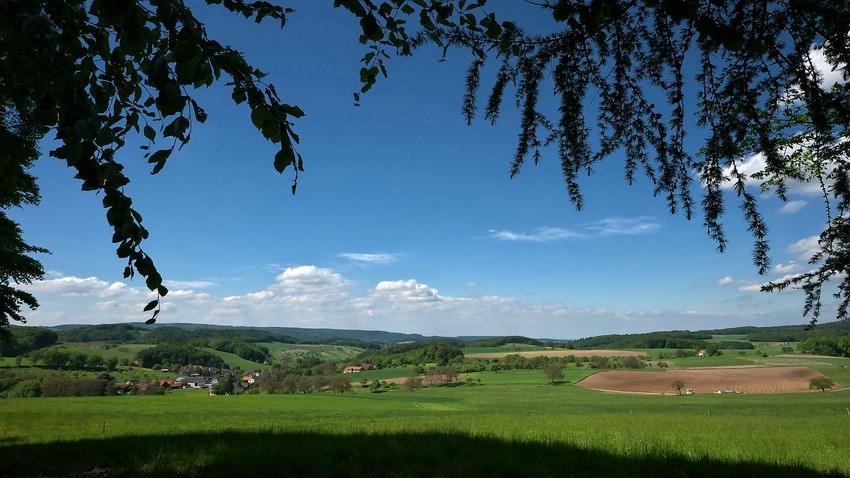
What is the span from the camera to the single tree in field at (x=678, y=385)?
75.6 metres

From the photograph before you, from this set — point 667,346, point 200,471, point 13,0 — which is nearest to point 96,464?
point 200,471

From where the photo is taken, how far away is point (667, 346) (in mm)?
163000

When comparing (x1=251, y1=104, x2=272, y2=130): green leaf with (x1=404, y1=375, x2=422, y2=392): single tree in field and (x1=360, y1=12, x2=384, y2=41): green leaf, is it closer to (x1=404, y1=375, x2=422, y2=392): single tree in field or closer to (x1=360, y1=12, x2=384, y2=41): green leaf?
(x1=360, y1=12, x2=384, y2=41): green leaf

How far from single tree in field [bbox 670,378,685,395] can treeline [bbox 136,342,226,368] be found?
13516 centimetres

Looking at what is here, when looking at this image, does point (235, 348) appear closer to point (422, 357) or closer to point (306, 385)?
point (422, 357)

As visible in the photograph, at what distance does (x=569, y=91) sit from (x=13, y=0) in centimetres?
431

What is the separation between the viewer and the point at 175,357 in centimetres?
13950

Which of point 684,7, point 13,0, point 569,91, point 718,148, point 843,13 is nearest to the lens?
point 13,0

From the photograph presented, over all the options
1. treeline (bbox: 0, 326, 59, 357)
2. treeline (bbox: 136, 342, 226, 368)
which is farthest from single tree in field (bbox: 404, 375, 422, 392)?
treeline (bbox: 136, 342, 226, 368)

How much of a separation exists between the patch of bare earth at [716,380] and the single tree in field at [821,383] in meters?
1.04

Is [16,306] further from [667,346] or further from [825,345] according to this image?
[667,346]

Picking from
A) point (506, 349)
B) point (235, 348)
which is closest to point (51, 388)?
point (235, 348)

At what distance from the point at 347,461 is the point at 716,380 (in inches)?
3823

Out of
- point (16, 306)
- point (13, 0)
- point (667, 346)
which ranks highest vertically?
point (13, 0)
